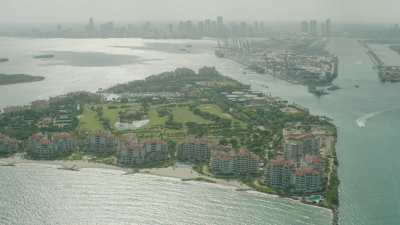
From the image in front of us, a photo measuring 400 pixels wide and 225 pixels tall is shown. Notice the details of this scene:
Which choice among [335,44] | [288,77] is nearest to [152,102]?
[288,77]

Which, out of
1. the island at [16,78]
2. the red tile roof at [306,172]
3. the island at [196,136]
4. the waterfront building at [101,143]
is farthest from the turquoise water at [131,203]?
the island at [16,78]

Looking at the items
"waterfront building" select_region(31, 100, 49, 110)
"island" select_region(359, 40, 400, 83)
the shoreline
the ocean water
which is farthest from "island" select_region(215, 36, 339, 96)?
the shoreline

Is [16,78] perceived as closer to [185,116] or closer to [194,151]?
[185,116]

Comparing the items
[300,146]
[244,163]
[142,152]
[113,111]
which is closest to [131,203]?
[142,152]

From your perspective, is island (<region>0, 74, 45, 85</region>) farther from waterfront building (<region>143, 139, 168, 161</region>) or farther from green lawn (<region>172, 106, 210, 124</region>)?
waterfront building (<region>143, 139, 168, 161</region>)

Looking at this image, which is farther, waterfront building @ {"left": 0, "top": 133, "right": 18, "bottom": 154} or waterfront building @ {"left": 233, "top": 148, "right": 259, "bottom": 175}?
waterfront building @ {"left": 0, "top": 133, "right": 18, "bottom": 154}

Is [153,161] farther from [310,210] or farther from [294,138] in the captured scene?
[310,210]

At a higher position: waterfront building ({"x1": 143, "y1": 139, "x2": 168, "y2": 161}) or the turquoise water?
waterfront building ({"x1": 143, "y1": 139, "x2": 168, "y2": 161})
